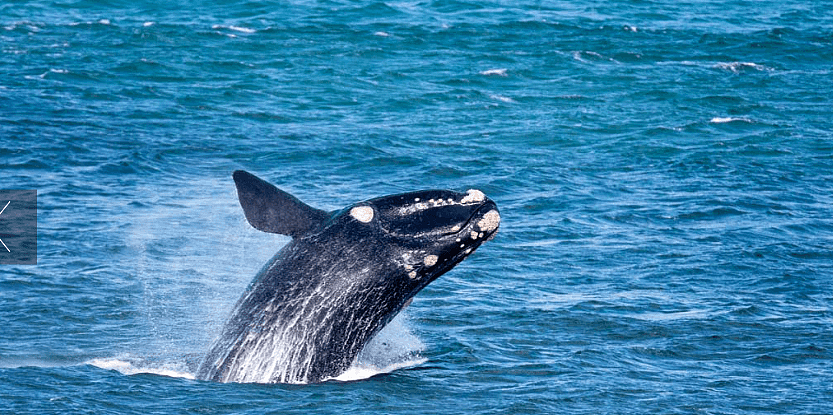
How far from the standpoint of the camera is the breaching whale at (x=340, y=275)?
12750 millimetres

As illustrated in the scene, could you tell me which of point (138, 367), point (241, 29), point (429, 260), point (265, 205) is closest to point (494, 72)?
point (241, 29)

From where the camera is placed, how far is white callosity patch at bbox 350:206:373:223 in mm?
12914

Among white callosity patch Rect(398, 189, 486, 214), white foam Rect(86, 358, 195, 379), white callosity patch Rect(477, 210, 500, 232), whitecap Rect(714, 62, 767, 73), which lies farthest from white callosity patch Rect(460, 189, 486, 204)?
whitecap Rect(714, 62, 767, 73)

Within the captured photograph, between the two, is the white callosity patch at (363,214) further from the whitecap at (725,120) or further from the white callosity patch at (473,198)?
the whitecap at (725,120)

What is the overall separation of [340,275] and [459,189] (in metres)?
14.9

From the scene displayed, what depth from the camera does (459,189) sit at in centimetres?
2752

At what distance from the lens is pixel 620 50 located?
50.5 meters

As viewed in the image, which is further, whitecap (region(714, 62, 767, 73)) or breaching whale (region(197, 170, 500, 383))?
whitecap (region(714, 62, 767, 73))

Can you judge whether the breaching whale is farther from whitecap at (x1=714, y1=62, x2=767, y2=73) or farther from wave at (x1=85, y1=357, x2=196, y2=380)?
whitecap at (x1=714, y1=62, x2=767, y2=73)

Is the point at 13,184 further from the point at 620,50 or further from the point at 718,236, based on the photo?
the point at 620,50
